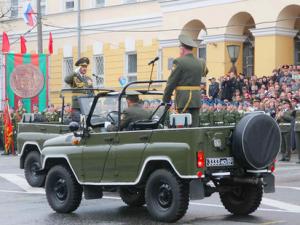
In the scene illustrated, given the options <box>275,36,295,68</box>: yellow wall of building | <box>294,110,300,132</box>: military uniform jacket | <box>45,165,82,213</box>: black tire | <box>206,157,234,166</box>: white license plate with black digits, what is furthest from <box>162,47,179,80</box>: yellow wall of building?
<box>206,157,234,166</box>: white license plate with black digits

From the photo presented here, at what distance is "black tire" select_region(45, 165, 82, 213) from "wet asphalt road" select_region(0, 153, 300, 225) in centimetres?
15

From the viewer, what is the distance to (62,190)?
12719mm

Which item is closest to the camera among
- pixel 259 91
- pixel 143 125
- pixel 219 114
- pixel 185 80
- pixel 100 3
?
pixel 143 125

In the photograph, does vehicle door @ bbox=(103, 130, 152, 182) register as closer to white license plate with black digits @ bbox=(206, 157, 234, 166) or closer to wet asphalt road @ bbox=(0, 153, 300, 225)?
wet asphalt road @ bbox=(0, 153, 300, 225)

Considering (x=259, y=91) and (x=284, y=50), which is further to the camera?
(x=284, y=50)

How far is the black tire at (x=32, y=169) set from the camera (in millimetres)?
16750

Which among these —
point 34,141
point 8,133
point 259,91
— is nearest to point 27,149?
point 34,141

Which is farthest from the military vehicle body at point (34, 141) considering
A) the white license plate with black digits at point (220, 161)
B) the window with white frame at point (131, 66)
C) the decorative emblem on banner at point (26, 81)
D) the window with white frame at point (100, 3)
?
→ the window with white frame at point (100, 3)

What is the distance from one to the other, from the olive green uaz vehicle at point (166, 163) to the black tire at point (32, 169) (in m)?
3.92

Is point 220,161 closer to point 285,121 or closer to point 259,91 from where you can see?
point 285,121

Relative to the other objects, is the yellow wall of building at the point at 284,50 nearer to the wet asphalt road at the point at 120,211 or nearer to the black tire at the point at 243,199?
the wet asphalt road at the point at 120,211

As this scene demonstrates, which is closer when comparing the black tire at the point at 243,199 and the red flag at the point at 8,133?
the black tire at the point at 243,199

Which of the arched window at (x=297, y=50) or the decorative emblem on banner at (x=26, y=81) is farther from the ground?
the arched window at (x=297, y=50)

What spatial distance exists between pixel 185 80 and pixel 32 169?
5782 mm
